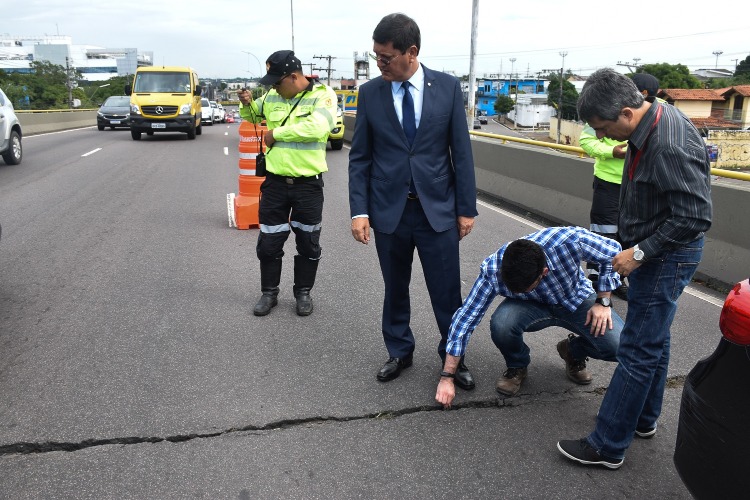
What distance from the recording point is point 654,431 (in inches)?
134

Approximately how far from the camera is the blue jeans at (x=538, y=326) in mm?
3707


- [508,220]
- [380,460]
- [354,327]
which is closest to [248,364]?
[354,327]

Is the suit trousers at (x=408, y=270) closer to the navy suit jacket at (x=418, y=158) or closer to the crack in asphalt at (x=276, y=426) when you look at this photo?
the navy suit jacket at (x=418, y=158)

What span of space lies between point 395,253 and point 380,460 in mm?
1253

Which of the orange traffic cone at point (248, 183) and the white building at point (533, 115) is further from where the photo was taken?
the white building at point (533, 115)

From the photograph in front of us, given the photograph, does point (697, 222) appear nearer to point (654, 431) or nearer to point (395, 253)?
point (654, 431)

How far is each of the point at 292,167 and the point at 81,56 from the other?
604 ft

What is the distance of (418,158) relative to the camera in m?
3.67

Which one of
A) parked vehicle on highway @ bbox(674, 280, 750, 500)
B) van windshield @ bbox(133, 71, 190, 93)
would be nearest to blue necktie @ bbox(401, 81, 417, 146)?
parked vehicle on highway @ bbox(674, 280, 750, 500)

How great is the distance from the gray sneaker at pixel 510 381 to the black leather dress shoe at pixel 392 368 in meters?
0.58

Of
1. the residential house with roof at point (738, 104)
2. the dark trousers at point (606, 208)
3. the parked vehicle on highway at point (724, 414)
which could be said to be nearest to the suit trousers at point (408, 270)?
the parked vehicle on highway at point (724, 414)

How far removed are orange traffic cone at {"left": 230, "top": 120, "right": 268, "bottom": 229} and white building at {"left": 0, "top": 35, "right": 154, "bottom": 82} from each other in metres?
158

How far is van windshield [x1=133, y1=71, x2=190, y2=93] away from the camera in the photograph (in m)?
22.5

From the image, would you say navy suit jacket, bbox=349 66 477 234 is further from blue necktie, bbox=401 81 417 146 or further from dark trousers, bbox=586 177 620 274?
dark trousers, bbox=586 177 620 274
